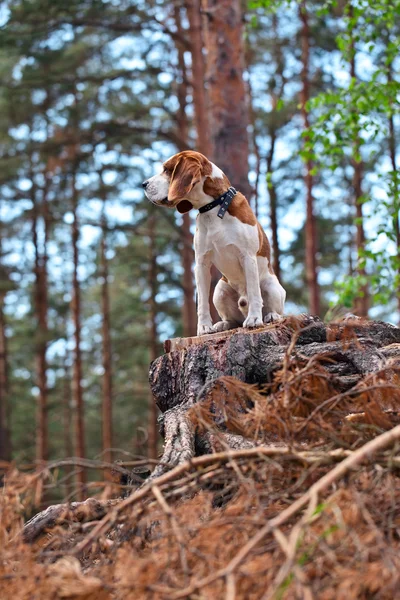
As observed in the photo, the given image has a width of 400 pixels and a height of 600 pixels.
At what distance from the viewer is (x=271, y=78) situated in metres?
16.5

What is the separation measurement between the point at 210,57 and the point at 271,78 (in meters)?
7.61

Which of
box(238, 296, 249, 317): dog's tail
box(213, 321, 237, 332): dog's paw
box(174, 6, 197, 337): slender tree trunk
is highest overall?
box(174, 6, 197, 337): slender tree trunk

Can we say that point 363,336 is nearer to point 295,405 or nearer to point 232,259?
point 232,259

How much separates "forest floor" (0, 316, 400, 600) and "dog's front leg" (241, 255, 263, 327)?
1.63 meters

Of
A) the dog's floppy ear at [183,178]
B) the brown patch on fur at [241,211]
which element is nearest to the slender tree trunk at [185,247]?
the brown patch on fur at [241,211]

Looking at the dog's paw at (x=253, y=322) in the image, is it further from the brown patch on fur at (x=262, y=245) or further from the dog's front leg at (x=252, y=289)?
the brown patch on fur at (x=262, y=245)

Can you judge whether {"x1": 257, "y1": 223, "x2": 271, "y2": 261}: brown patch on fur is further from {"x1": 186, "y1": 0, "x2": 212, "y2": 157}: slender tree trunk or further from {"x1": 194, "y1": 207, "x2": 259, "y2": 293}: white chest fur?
{"x1": 186, "y1": 0, "x2": 212, "y2": 157}: slender tree trunk

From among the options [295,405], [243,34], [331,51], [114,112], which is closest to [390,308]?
[331,51]

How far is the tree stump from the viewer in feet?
14.1

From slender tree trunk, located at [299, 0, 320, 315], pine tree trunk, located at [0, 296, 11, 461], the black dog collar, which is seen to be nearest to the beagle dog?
the black dog collar

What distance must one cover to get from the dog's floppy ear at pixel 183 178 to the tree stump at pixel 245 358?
3.33 ft

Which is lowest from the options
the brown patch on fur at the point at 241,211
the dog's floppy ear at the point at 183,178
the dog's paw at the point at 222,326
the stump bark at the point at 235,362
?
the stump bark at the point at 235,362

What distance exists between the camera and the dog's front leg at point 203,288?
16.9 feet

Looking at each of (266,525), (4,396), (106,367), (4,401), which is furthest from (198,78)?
(4,401)
